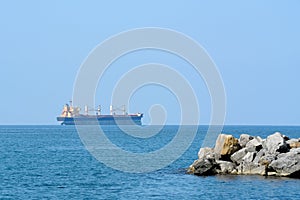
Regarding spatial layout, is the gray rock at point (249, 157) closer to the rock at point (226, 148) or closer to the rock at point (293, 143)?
the rock at point (226, 148)

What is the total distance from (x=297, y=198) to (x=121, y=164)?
2978 centimetres

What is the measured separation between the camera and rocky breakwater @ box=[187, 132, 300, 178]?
47812 mm

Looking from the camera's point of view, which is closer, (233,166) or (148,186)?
(148,186)

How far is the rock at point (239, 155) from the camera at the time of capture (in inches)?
2005

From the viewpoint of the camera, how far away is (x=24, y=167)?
61.8 meters

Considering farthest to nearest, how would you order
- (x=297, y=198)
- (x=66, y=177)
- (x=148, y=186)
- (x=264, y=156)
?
(x=66, y=177), (x=264, y=156), (x=148, y=186), (x=297, y=198)

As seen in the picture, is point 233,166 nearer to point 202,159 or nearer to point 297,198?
point 202,159

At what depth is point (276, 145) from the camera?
50.6 m

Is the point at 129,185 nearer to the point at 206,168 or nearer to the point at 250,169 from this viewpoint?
the point at 206,168

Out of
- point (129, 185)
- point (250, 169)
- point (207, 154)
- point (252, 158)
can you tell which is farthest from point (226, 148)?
point (129, 185)

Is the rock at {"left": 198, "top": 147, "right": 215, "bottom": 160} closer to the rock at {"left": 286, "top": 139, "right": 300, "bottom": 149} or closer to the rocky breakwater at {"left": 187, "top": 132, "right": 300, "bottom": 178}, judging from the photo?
the rocky breakwater at {"left": 187, "top": 132, "right": 300, "bottom": 178}

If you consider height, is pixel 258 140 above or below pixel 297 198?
above

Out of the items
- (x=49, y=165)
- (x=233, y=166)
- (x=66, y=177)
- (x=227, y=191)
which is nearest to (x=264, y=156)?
(x=233, y=166)

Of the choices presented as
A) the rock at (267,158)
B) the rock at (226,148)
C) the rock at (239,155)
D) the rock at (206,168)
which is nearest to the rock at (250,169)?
the rock at (267,158)
